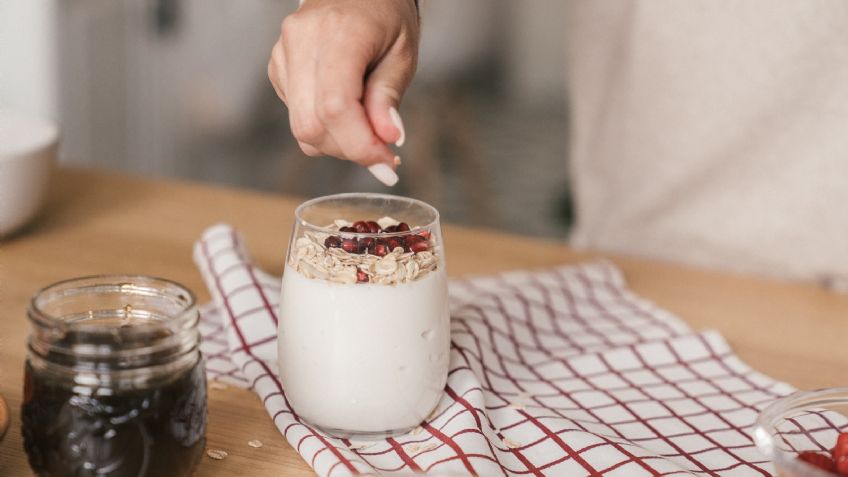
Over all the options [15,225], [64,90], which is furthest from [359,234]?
[64,90]

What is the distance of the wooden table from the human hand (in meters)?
0.27

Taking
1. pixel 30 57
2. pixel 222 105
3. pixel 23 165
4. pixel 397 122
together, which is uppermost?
pixel 397 122

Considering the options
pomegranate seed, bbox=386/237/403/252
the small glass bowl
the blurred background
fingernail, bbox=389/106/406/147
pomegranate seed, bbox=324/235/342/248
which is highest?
fingernail, bbox=389/106/406/147

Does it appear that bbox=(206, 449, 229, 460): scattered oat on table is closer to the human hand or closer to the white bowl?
the human hand

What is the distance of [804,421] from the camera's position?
29.9 inches

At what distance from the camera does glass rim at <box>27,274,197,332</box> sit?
0.66 m

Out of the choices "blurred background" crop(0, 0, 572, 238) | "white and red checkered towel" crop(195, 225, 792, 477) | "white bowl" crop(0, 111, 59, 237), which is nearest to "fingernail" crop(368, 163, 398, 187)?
"white and red checkered towel" crop(195, 225, 792, 477)

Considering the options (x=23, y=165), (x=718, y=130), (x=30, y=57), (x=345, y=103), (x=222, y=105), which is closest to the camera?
(x=345, y=103)

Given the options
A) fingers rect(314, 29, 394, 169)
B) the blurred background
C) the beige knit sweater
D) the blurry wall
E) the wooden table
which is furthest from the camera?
the blurred background

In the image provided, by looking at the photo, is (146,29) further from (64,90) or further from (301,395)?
(301,395)

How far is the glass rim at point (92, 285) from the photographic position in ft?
2.18

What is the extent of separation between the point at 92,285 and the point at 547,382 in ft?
1.54

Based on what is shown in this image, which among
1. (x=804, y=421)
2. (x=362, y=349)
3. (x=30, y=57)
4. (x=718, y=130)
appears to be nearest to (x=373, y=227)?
(x=362, y=349)

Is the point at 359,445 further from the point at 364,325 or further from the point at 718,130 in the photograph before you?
the point at 718,130
